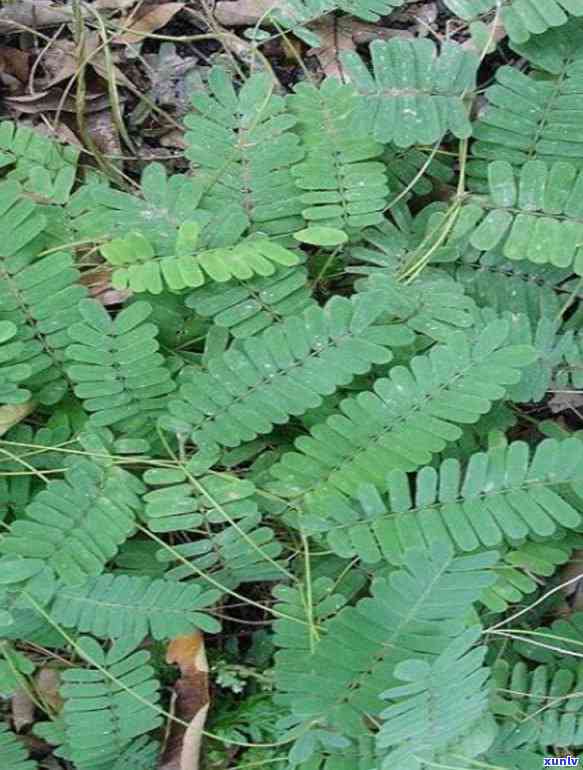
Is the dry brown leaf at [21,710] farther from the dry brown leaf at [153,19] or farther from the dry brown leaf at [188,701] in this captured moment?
the dry brown leaf at [153,19]

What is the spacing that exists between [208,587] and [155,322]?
0.60 metres

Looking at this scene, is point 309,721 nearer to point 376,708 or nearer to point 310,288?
point 376,708

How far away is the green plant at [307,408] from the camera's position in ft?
6.26

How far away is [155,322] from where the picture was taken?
2.13m

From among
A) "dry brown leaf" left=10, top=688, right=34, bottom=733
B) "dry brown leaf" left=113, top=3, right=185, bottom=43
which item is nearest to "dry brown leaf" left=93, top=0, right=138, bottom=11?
"dry brown leaf" left=113, top=3, right=185, bottom=43

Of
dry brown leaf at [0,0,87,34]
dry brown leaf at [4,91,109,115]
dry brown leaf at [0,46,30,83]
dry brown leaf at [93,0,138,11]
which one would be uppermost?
dry brown leaf at [93,0,138,11]

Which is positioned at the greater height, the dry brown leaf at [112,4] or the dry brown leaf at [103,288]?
the dry brown leaf at [112,4]

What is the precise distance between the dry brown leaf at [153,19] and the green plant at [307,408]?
0.40m

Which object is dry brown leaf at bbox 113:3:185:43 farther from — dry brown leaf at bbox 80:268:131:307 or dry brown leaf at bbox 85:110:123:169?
dry brown leaf at bbox 80:268:131:307

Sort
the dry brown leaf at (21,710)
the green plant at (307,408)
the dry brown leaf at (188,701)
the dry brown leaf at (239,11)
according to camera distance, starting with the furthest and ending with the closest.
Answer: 1. the dry brown leaf at (239,11)
2. the dry brown leaf at (21,710)
3. the dry brown leaf at (188,701)
4. the green plant at (307,408)

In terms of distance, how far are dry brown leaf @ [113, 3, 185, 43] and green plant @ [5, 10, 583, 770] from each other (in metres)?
0.40

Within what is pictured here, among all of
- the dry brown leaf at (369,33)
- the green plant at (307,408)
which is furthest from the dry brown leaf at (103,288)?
the dry brown leaf at (369,33)

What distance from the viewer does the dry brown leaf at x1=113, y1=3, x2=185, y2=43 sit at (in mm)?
2451

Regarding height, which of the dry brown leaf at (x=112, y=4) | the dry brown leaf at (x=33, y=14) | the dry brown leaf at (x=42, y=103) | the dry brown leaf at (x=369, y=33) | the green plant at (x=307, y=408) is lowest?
the green plant at (x=307, y=408)
